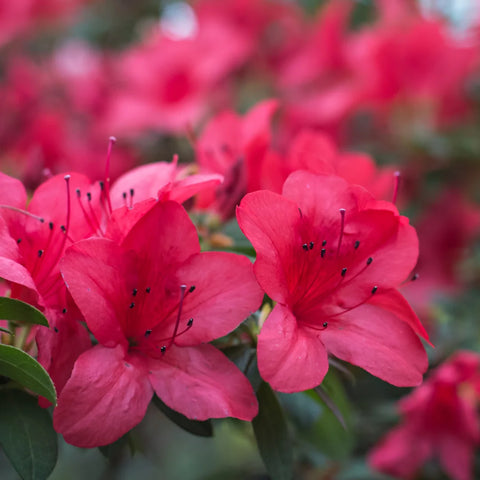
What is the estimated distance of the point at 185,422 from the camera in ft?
2.44

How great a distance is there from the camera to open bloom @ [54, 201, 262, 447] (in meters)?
0.65

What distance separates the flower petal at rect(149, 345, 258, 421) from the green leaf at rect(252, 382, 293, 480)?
0.10 m

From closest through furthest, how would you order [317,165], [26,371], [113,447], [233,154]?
[26,371]
[113,447]
[317,165]
[233,154]

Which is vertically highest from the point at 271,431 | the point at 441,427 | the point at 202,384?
the point at 202,384

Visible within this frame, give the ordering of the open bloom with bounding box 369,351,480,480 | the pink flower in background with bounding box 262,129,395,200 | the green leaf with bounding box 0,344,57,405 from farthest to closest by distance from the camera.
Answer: the open bloom with bounding box 369,351,480,480 → the pink flower in background with bounding box 262,129,395,200 → the green leaf with bounding box 0,344,57,405

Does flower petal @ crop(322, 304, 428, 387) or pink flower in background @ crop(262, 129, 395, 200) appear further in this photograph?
pink flower in background @ crop(262, 129, 395, 200)

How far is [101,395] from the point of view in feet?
2.15

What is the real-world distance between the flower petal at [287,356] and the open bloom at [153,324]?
Answer: 0.15 feet

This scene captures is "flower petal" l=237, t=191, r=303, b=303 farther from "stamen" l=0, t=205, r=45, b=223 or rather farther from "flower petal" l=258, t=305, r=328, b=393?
"stamen" l=0, t=205, r=45, b=223

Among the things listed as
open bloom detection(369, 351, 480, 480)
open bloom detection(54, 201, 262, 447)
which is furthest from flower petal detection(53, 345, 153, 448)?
open bloom detection(369, 351, 480, 480)

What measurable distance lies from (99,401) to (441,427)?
0.69m

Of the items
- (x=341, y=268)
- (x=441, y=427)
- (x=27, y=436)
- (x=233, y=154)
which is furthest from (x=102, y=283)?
(x=441, y=427)

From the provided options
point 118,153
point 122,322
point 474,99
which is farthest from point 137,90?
point 122,322

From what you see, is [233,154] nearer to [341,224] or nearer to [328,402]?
[341,224]
